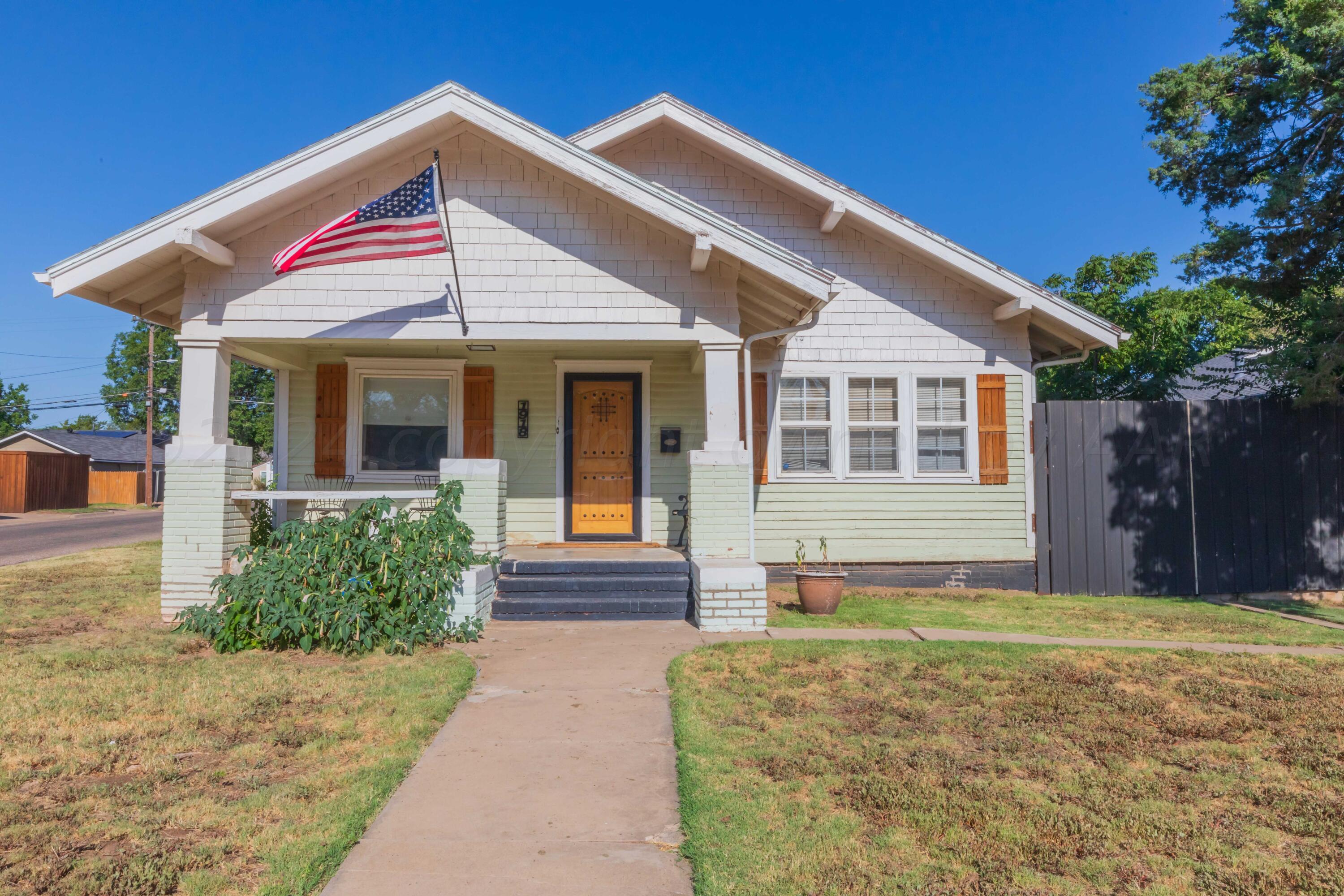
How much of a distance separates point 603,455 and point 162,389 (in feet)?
209

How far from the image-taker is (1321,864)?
2984 mm

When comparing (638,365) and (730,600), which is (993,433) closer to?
(638,365)

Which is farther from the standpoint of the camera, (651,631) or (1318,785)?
(651,631)

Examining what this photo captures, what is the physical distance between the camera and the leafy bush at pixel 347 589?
6.39m

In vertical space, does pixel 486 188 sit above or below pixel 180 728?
above

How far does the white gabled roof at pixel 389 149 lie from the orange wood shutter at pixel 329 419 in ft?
8.20

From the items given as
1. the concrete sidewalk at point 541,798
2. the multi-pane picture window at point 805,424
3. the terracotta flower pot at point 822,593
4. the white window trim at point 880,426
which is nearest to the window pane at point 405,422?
the multi-pane picture window at point 805,424

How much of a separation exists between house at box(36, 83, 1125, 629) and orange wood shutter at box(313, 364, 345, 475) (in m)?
0.03

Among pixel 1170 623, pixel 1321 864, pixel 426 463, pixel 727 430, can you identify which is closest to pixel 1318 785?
pixel 1321 864

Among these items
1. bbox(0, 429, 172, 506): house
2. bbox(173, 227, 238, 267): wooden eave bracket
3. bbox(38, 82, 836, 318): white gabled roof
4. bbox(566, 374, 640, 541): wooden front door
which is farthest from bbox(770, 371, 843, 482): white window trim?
bbox(0, 429, 172, 506): house

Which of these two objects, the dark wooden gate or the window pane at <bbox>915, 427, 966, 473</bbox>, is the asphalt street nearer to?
the window pane at <bbox>915, 427, 966, 473</bbox>

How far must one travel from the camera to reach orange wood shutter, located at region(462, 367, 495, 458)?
993 centimetres

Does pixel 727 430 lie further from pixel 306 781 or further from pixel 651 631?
pixel 306 781

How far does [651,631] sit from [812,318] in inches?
139
